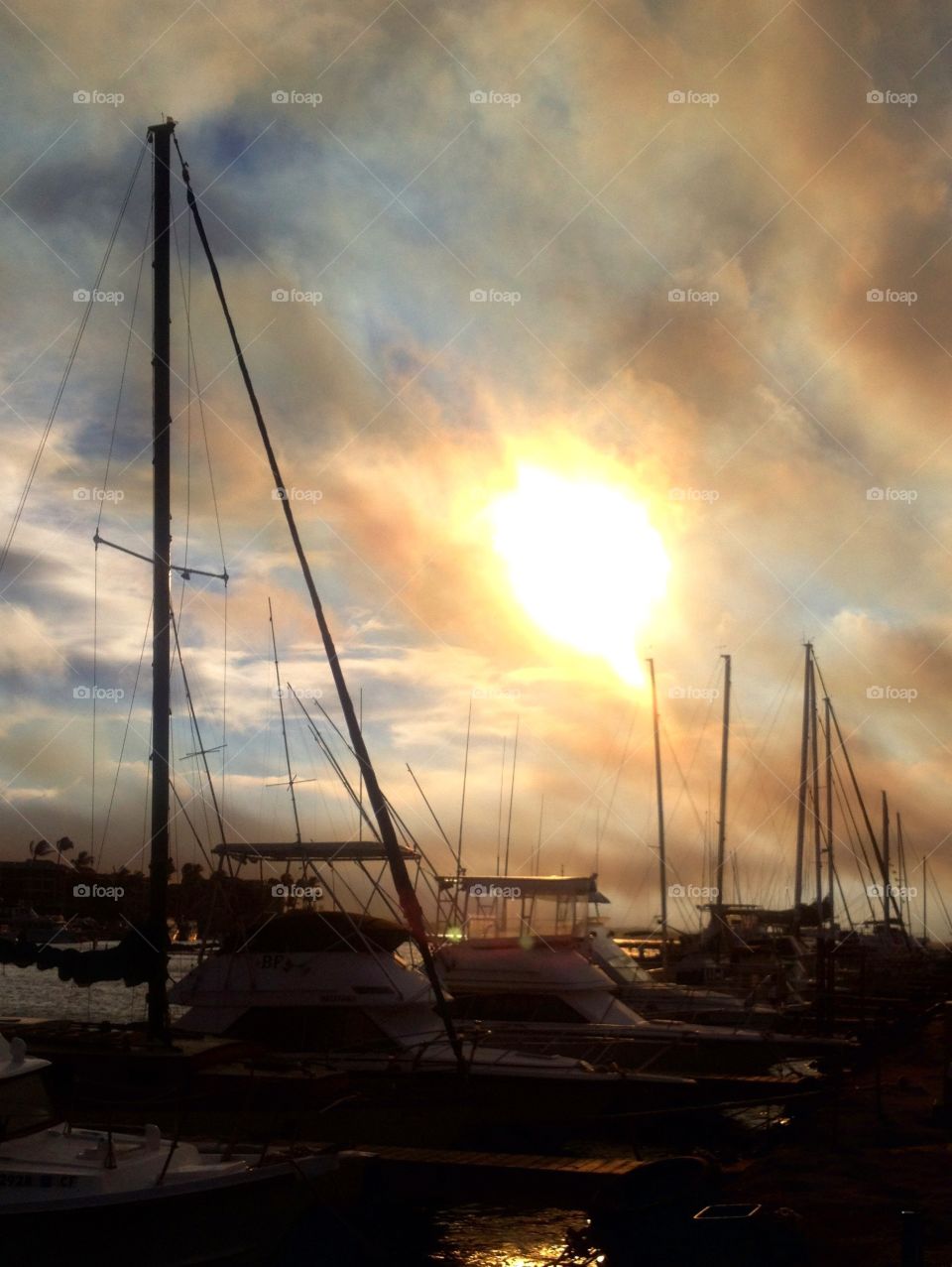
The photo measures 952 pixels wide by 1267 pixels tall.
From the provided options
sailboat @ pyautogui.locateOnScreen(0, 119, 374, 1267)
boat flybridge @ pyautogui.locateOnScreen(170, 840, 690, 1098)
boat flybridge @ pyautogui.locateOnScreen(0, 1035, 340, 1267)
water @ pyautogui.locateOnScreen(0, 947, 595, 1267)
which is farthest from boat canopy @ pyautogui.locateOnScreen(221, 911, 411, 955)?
boat flybridge @ pyautogui.locateOnScreen(0, 1035, 340, 1267)

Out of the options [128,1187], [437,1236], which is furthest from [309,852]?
[128,1187]

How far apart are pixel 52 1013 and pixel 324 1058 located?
3916 cm

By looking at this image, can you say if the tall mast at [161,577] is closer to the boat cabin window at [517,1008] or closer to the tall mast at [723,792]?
the boat cabin window at [517,1008]

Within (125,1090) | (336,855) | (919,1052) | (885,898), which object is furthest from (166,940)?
(885,898)

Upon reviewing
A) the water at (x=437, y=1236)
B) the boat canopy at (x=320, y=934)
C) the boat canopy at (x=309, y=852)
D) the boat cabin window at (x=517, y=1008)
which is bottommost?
the water at (x=437, y=1236)

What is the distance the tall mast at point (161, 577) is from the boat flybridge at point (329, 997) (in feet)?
9.98

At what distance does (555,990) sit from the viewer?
28.6 meters

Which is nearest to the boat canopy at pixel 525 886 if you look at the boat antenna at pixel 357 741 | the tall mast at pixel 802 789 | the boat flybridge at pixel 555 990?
the boat flybridge at pixel 555 990

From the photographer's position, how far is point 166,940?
20.2 metres

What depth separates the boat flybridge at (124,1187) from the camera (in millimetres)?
11844

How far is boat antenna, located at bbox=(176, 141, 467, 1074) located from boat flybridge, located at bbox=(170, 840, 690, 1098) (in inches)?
85.2

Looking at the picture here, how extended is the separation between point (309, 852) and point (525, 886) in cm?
743

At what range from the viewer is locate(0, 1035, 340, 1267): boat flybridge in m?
11.8

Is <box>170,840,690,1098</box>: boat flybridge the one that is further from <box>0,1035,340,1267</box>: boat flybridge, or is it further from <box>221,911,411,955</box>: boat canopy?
<box>0,1035,340,1267</box>: boat flybridge
